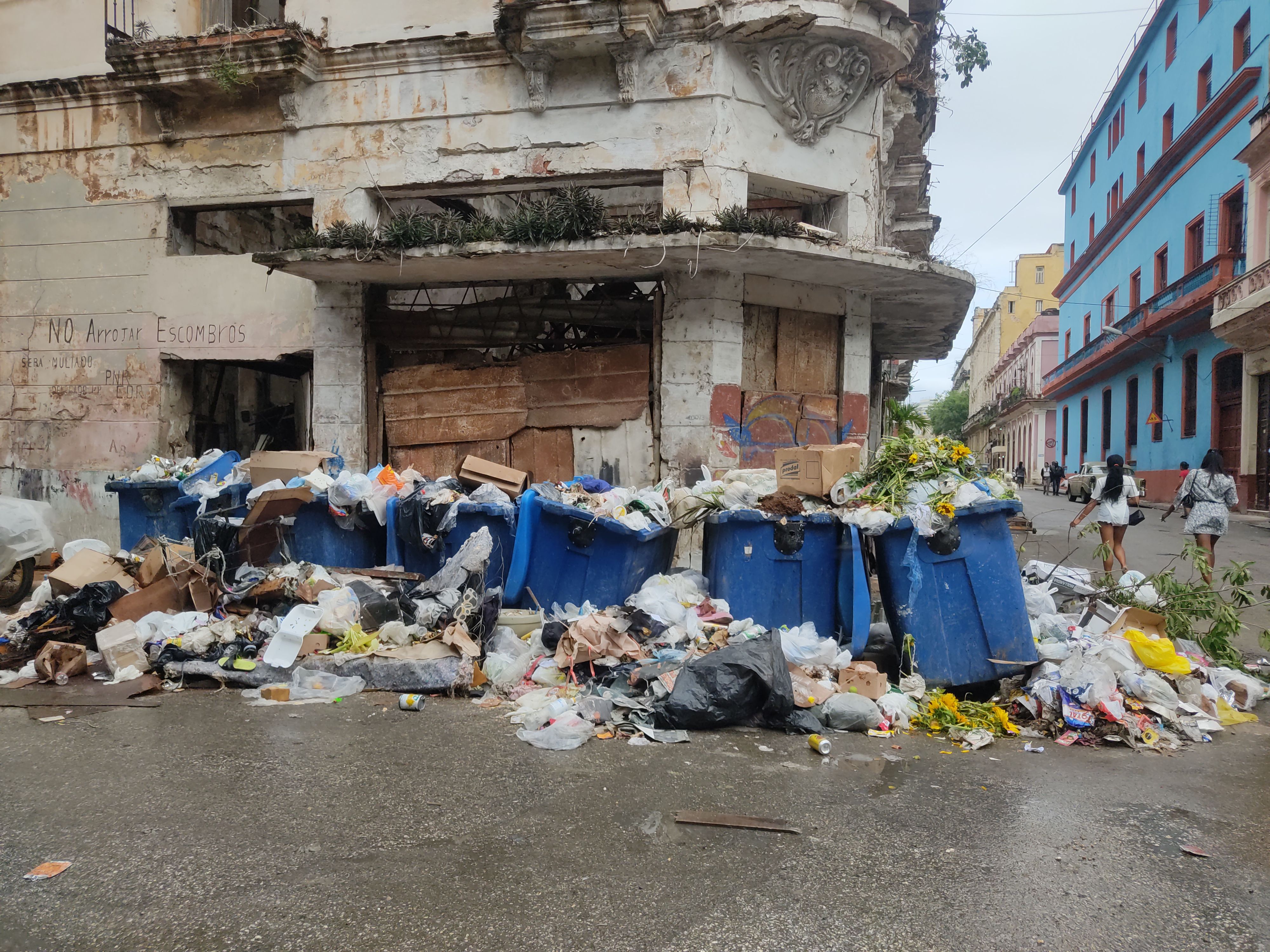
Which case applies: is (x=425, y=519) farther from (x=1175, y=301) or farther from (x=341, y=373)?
(x=1175, y=301)

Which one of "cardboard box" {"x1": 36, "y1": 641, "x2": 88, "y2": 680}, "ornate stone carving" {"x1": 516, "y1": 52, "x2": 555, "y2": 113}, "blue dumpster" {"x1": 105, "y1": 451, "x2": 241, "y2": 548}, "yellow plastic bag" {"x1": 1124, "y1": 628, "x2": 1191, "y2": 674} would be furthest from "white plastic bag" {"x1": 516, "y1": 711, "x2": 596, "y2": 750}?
"ornate stone carving" {"x1": 516, "y1": 52, "x2": 555, "y2": 113}

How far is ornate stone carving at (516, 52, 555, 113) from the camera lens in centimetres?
853

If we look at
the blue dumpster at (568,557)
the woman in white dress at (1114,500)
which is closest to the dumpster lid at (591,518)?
the blue dumpster at (568,557)

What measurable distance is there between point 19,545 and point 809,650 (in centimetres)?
619

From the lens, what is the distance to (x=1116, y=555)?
825 cm

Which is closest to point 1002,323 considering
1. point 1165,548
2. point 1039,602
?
point 1165,548

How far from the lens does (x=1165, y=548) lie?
37.6 feet

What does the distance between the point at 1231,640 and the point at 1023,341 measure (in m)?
46.7

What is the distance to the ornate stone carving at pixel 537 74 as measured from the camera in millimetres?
8531

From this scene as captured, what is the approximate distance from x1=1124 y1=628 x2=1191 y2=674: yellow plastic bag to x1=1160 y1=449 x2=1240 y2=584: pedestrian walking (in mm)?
3903

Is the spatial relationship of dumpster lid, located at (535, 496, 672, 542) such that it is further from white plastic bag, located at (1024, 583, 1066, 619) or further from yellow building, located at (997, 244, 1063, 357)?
yellow building, located at (997, 244, 1063, 357)

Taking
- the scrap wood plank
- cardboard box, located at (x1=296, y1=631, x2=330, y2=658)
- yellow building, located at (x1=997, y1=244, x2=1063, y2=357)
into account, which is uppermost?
yellow building, located at (x1=997, y1=244, x2=1063, y2=357)

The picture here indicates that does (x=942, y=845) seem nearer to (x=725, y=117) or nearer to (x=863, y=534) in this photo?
(x=863, y=534)

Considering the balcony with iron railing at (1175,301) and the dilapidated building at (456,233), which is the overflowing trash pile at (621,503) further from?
the balcony with iron railing at (1175,301)
